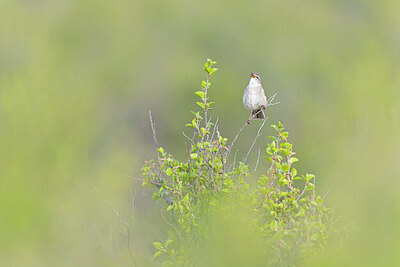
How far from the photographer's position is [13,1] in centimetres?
2370

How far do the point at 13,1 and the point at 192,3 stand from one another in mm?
6313

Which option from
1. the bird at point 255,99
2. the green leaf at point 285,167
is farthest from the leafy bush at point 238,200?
the bird at point 255,99

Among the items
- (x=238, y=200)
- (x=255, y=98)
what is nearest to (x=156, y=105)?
(x=255, y=98)

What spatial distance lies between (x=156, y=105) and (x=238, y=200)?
2144cm

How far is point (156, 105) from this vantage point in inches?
1022

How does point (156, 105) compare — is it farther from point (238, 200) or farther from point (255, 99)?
point (238, 200)

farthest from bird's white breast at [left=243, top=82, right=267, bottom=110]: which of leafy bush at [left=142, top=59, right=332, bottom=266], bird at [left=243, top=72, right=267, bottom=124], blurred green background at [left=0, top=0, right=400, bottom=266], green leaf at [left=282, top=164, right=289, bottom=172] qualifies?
green leaf at [left=282, top=164, right=289, bottom=172]

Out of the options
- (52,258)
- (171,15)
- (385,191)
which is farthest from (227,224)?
(171,15)

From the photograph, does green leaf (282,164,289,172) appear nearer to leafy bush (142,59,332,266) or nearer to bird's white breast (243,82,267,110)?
leafy bush (142,59,332,266)

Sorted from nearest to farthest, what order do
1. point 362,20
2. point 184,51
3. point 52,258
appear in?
point 52,258, point 184,51, point 362,20

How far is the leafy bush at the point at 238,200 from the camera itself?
443cm

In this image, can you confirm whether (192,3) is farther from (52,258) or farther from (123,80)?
(52,258)

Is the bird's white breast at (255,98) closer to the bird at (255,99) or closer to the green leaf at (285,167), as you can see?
the bird at (255,99)

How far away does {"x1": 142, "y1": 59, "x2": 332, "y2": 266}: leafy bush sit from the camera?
14.5 ft
